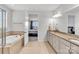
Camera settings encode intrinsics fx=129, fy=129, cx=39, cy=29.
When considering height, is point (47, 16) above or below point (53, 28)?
above

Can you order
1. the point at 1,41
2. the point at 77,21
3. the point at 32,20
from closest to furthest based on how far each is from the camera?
the point at 1,41, the point at 77,21, the point at 32,20

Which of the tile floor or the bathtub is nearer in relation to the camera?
the bathtub

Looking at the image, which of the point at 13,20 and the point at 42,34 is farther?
the point at 42,34

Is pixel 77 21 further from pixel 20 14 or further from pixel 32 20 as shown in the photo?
pixel 32 20

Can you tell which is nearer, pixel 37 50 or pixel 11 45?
pixel 11 45

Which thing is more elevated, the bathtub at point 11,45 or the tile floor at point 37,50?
the bathtub at point 11,45

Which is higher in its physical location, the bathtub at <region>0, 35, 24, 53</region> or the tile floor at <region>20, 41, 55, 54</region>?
the bathtub at <region>0, 35, 24, 53</region>

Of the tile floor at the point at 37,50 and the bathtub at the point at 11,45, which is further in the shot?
the tile floor at the point at 37,50

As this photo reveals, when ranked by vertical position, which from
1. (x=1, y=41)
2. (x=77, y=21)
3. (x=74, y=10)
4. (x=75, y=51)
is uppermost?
(x=74, y=10)

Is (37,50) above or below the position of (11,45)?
below
